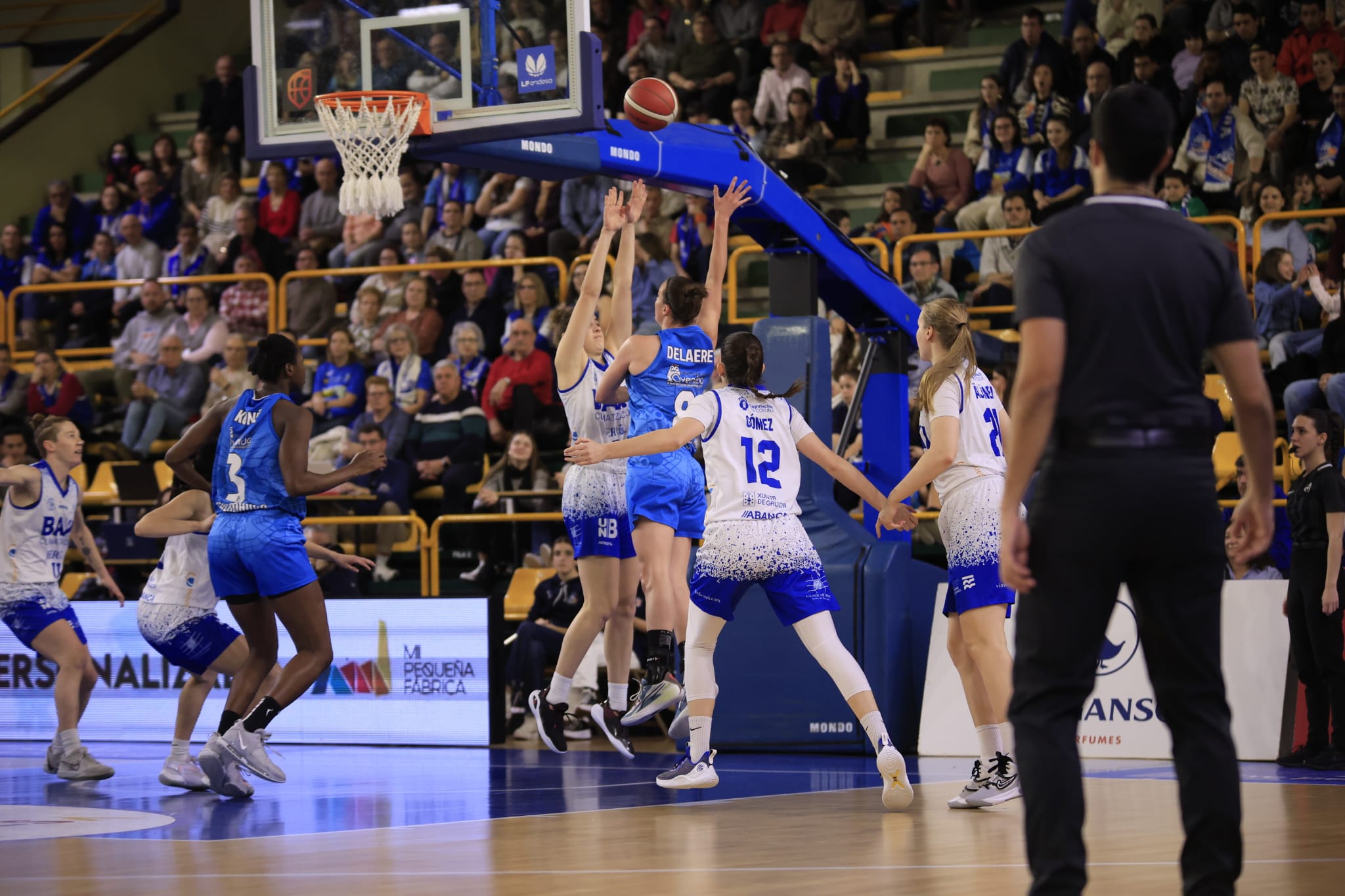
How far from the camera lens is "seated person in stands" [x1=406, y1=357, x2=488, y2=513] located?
47.2 ft

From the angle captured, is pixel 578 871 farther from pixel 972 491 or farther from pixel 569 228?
pixel 569 228

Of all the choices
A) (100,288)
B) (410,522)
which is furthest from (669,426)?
(100,288)

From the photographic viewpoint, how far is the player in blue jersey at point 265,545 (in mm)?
7910

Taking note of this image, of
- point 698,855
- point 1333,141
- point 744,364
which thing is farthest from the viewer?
point 1333,141

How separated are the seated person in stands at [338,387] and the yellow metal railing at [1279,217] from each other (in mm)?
8250

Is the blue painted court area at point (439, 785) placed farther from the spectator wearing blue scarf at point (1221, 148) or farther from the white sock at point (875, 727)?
the spectator wearing blue scarf at point (1221, 148)

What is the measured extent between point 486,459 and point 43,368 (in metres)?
5.31

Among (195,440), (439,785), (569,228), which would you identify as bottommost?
(439,785)

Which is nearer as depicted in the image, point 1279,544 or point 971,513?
point 971,513

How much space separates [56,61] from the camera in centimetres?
2172

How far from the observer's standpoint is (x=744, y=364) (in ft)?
25.1

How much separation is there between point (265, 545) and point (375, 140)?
7.08ft

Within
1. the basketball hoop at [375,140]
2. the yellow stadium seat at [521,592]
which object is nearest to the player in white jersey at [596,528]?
the basketball hoop at [375,140]

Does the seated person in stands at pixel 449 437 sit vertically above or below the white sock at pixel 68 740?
above
